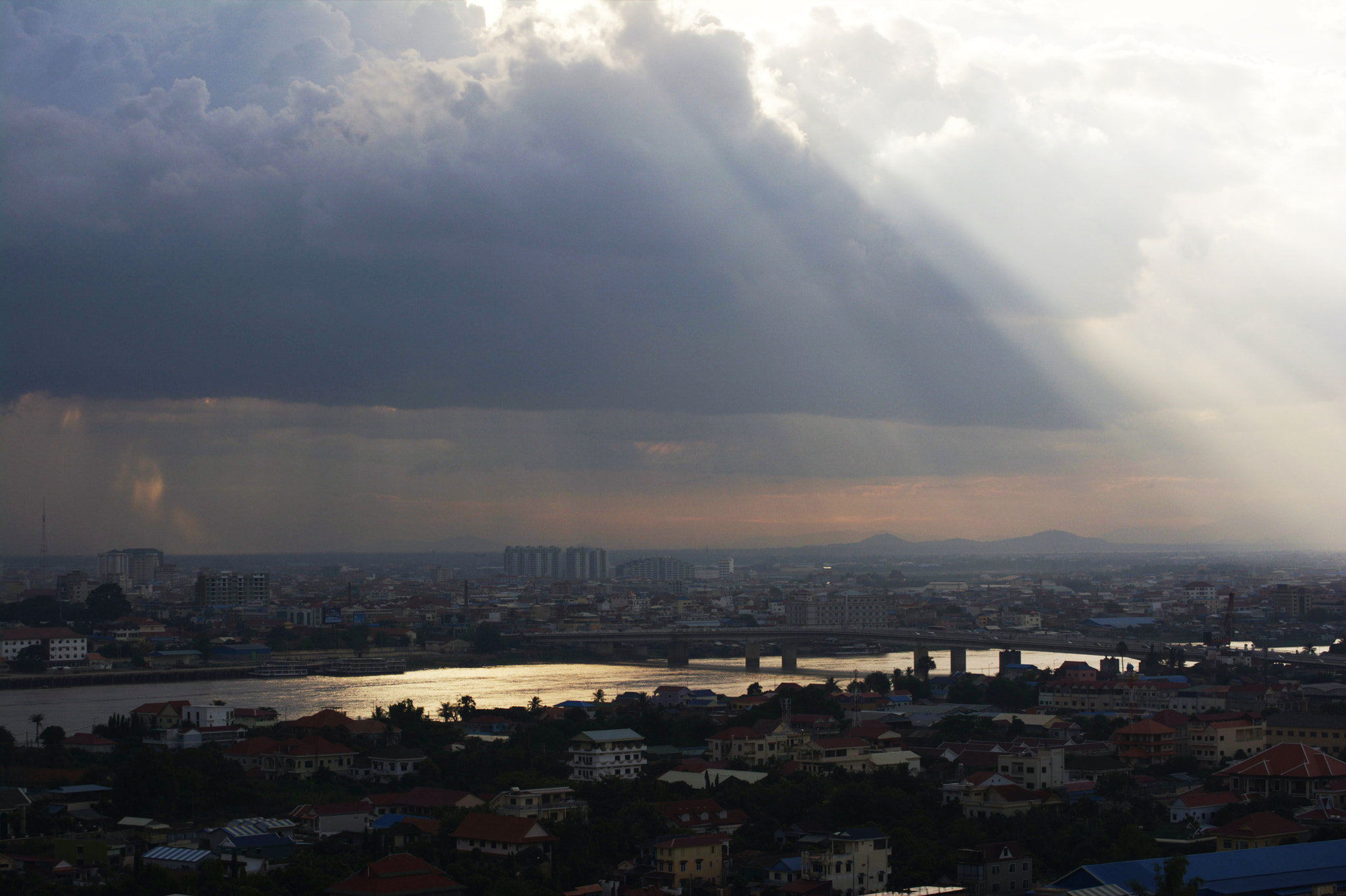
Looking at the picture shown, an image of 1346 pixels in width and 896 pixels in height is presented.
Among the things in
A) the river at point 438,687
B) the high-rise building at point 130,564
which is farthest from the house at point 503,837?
the high-rise building at point 130,564

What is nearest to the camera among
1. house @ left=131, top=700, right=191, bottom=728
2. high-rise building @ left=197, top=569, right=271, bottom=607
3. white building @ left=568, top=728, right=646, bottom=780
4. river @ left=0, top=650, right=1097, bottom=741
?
white building @ left=568, top=728, right=646, bottom=780

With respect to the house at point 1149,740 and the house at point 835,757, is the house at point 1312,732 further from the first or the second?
the house at point 835,757

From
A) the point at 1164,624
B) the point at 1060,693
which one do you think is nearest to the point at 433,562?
the point at 1164,624

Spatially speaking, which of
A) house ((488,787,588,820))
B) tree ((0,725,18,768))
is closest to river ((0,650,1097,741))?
tree ((0,725,18,768))

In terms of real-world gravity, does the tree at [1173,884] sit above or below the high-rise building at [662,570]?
below

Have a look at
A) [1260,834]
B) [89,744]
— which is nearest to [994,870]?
[1260,834]

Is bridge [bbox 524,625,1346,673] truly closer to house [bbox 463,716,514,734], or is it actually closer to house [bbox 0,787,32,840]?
house [bbox 463,716,514,734]
